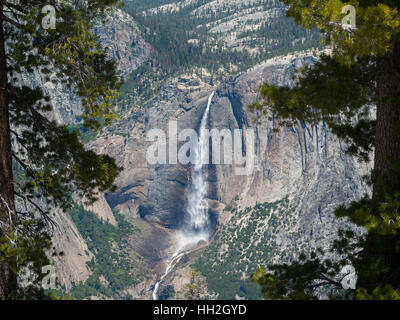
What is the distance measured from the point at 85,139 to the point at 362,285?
139245 mm

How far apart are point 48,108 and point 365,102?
25.4 feet

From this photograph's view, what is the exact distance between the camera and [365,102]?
37.8 feet

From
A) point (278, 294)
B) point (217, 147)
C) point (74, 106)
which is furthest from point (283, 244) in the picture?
point (278, 294)

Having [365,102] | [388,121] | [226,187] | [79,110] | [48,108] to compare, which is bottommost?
[226,187]

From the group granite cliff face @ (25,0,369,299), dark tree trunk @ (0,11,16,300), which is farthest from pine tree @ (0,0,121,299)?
granite cliff face @ (25,0,369,299)

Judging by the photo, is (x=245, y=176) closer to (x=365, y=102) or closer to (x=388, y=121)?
(x=365, y=102)

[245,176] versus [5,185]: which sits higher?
[5,185]

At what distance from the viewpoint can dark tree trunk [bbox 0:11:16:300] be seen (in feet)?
32.7

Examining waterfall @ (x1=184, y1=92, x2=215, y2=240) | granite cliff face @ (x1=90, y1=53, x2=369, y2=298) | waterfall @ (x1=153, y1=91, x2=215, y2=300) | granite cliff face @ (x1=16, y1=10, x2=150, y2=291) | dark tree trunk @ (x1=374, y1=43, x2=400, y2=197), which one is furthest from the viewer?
waterfall @ (x1=184, y1=92, x2=215, y2=240)

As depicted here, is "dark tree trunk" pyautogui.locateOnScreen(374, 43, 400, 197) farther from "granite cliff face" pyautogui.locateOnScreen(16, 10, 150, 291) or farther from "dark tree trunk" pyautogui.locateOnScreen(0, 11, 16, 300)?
"granite cliff face" pyautogui.locateOnScreen(16, 10, 150, 291)

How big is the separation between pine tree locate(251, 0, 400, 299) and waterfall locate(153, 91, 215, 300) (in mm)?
130947

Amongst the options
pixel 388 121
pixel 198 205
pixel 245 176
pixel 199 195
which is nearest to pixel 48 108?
pixel 388 121

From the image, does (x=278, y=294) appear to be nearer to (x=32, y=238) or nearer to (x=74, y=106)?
(x=32, y=238)

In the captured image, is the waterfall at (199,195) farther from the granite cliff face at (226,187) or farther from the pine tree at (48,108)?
the pine tree at (48,108)
